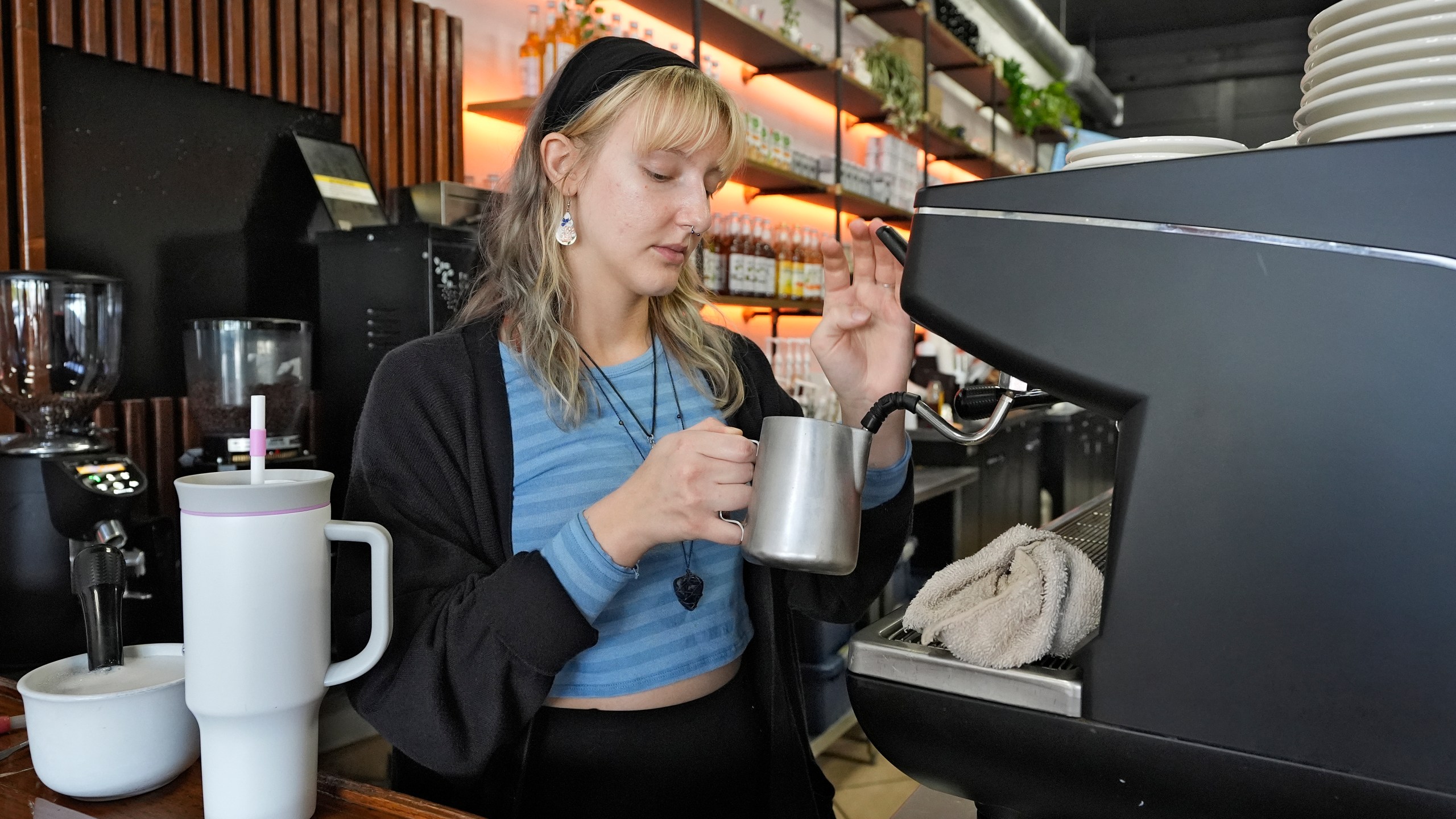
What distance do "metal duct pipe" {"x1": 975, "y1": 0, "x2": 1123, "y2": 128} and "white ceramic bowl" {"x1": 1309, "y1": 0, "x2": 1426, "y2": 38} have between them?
5063 millimetres

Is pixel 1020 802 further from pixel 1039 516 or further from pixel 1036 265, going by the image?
pixel 1039 516

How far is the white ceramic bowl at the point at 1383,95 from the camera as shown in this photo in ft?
2.14

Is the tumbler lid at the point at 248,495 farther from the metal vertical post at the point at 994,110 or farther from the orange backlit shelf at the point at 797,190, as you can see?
the metal vertical post at the point at 994,110

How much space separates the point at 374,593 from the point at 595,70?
72 cm

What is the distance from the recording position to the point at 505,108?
2.75 metres

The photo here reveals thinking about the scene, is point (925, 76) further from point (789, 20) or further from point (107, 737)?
point (107, 737)

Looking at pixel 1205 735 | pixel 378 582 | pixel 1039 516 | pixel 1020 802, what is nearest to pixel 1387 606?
pixel 1205 735

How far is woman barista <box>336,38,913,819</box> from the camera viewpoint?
930mm

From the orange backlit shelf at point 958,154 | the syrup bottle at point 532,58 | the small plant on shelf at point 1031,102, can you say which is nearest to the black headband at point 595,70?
the syrup bottle at point 532,58

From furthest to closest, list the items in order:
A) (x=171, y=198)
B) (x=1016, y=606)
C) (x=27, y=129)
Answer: (x=171, y=198) < (x=27, y=129) < (x=1016, y=606)

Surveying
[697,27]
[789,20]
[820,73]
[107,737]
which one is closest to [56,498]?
[107,737]

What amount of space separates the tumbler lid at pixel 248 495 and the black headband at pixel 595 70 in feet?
2.12

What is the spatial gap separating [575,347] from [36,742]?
2.23 feet

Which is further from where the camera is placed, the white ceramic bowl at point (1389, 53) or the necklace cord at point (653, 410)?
the necklace cord at point (653, 410)
